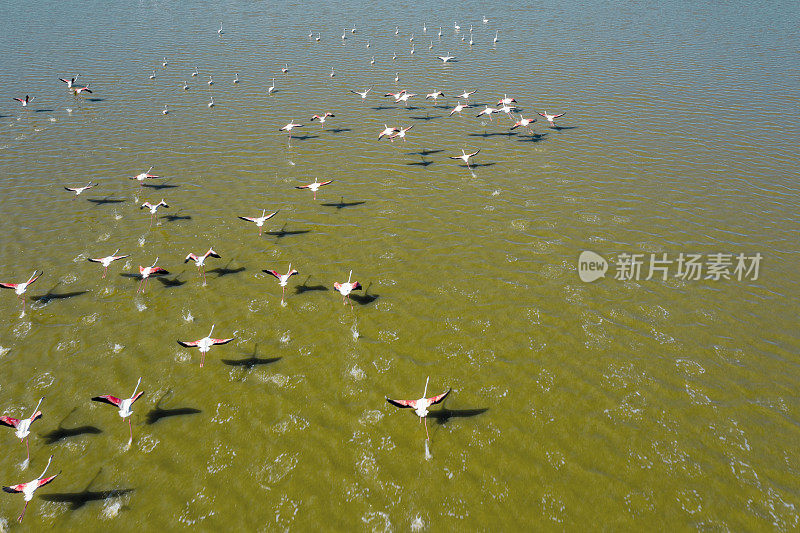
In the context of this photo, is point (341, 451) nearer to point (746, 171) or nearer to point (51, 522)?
point (51, 522)

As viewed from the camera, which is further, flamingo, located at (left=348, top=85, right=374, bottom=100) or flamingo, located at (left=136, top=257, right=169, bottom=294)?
flamingo, located at (left=348, top=85, right=374, bottom=100)

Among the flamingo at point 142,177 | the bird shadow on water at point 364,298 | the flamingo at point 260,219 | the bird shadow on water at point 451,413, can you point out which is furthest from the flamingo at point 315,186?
the bird shadow on water at point 451,413

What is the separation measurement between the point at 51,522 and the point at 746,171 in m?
44.9

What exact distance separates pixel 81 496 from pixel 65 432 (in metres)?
3.13

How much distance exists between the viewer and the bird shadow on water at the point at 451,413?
1536cm

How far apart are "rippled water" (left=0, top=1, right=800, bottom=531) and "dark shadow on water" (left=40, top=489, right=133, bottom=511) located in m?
0.08

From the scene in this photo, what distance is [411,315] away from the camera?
19969mm

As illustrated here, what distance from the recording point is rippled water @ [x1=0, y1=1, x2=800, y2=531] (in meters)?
13.3

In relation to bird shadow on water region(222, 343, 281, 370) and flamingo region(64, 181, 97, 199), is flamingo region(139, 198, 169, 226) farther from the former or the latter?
bird shadow on water region(222, 343, 281, 370)

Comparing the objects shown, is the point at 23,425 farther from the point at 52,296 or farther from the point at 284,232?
the point at 284,232

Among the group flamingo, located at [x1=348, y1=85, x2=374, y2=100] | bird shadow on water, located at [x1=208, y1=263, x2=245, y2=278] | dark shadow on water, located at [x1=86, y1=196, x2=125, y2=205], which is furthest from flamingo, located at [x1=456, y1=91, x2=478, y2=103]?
dark shadow on water, located at [x1=86, y1=196, x2=125, y2=205]

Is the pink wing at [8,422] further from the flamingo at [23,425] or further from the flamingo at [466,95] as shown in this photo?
the flamingo at [466,95]

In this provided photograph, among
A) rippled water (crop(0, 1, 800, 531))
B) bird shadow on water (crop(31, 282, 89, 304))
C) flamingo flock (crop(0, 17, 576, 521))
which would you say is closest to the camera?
rippled water (crop(0, 1, 800, 531))

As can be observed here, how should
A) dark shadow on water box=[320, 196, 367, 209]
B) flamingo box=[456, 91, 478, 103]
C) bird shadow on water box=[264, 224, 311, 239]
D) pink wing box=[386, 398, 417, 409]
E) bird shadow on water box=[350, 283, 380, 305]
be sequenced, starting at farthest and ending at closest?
flamingo box=[456, 91, 478, 103] → dark shadow on water box=[320, 196, 367, 209] → bird shadow on water box=[264, 224, 311, 239] → bird shadow on water box=[350, 283, 380, 305] → pink wing box=[386, 398, 417, 409]
